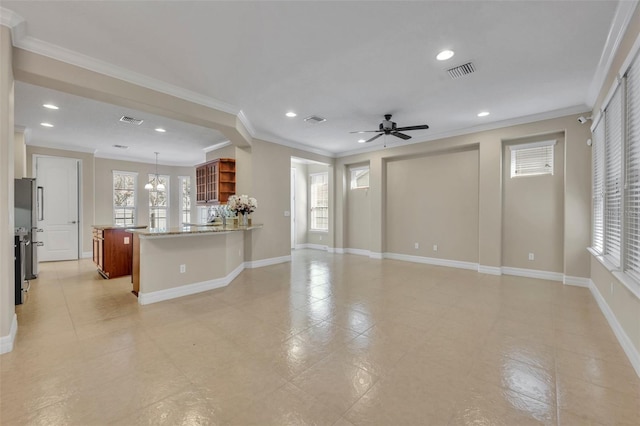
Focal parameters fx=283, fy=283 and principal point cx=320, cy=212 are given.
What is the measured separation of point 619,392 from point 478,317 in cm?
137

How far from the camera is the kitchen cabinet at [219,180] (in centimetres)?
613

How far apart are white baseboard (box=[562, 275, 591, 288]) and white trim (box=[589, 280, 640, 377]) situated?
0.65 metres

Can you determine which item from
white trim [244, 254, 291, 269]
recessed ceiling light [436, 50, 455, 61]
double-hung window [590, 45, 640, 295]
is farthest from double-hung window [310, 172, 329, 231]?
double-hung window [590, 45, 640, 295]

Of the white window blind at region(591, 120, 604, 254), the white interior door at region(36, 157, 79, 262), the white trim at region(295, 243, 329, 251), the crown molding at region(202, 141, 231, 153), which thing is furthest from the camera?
the white trim at region(295, 243, 329, 251)

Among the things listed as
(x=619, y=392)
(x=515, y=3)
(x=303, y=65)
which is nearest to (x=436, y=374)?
(x=619, y=392)

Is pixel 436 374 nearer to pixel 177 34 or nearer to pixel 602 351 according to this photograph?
pixel 602 351

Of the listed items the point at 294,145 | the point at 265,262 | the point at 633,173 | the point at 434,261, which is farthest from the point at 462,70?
the point at 265,262

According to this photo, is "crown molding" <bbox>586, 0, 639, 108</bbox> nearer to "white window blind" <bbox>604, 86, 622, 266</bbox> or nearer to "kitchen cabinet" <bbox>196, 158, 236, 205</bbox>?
"white window blind" <bbox>604, 86, 622, 266</bbox>

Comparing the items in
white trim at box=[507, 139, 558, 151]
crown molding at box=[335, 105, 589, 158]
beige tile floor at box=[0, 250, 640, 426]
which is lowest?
beige tile floor at box=[0, 250, 640, 426]

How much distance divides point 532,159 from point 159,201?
1016 centimetres

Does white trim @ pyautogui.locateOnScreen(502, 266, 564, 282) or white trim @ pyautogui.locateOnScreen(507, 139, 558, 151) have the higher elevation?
white trim @ pyautogui.locateOnScreen(507, 139, 558, 151)

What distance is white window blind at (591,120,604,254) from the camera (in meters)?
3.77

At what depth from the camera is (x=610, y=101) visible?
3.29m

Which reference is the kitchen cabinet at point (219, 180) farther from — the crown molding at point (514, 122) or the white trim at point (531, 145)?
the white trim at point (531, 145)
